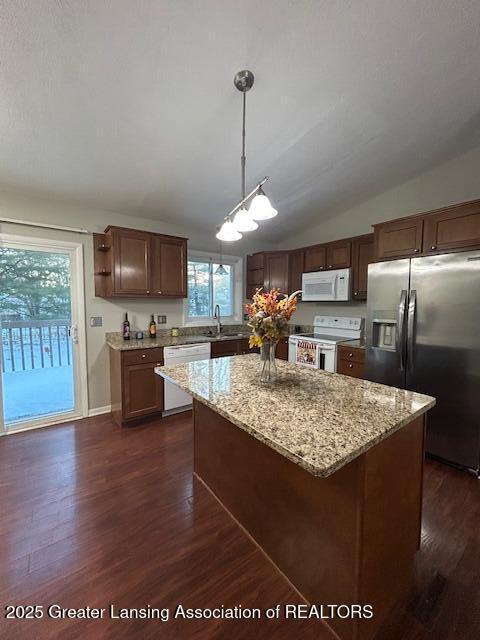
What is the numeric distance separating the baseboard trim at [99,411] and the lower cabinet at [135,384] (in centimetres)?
25

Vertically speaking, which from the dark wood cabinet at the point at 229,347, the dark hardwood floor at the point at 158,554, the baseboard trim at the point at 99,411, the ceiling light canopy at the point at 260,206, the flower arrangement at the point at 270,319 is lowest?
the dark hardwood floor at the point at 158,554

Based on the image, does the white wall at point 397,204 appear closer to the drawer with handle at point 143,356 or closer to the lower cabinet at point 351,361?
the lower cabinet at point 351,361

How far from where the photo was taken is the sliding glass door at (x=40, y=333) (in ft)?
9.23

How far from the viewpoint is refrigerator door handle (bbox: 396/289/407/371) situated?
2.49 m

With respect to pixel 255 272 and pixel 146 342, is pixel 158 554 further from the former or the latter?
pixel 255 272

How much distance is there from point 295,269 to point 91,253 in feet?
9.34

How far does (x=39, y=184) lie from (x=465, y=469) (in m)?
4.68

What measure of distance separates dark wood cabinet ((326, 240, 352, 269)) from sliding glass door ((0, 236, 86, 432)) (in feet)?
→ 10.5

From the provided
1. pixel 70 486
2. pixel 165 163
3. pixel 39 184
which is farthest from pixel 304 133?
pixel 70 486

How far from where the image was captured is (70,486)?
206 cm

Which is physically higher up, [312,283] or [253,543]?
[312,283]

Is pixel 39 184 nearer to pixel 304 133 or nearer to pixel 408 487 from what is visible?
pixel 304 133

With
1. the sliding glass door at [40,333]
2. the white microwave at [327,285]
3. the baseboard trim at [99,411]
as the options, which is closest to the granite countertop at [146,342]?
the sliding glass door at [40,333]

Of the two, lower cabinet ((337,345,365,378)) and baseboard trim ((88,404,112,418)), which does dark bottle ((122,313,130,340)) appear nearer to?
baseboard trim ((88,404,112,418))
